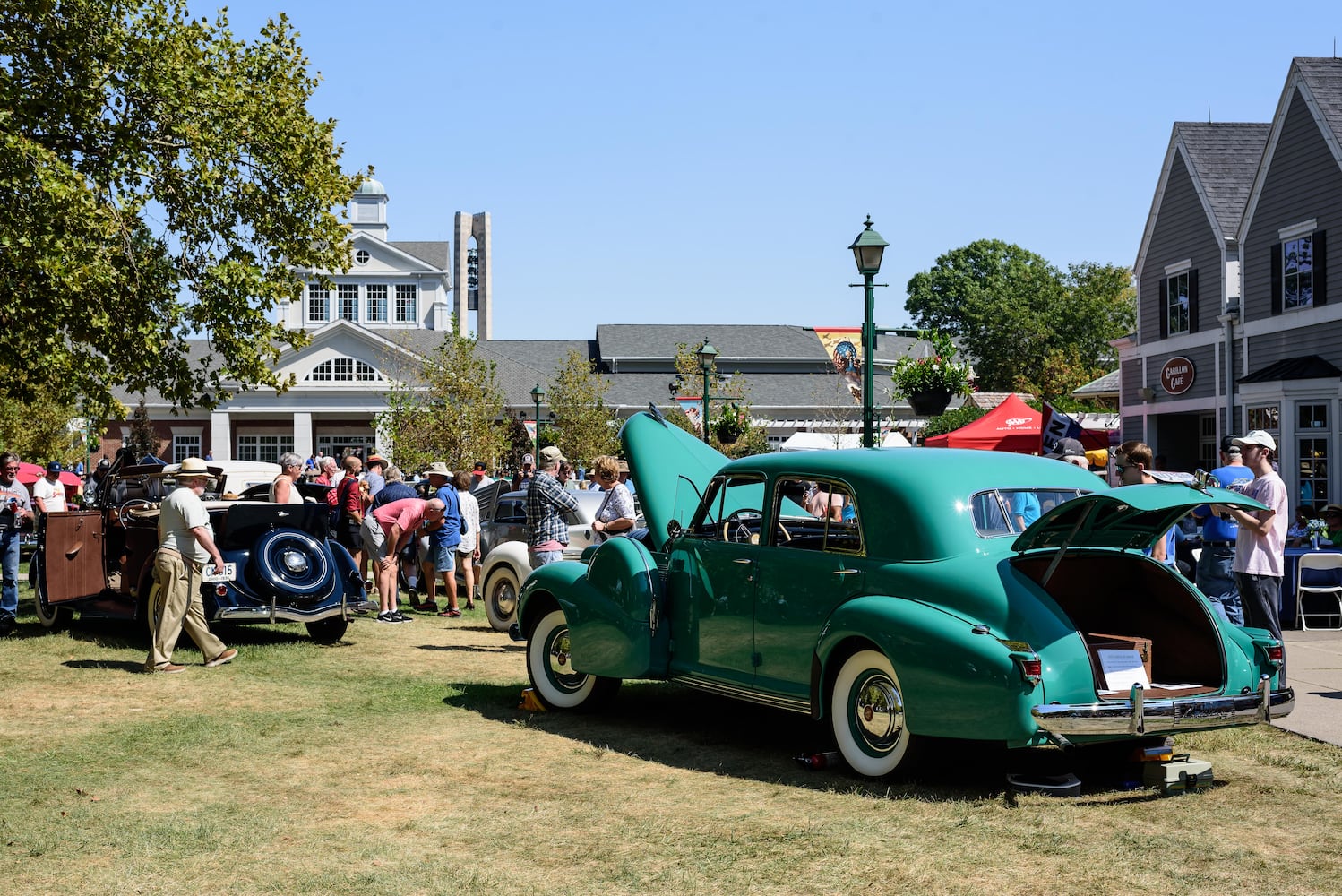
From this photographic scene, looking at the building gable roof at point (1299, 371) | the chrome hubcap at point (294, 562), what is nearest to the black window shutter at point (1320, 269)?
the building gable roof at point (1299, 371)

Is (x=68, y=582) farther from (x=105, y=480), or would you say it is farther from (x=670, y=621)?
(x=670, y=621)

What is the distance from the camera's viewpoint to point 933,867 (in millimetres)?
5473

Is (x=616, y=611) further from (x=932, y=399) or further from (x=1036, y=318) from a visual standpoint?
(x=1036, y=318)

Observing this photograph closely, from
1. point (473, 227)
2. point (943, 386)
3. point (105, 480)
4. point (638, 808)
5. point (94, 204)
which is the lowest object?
point (638, 808)

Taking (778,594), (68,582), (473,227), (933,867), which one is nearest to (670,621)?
(778,594)

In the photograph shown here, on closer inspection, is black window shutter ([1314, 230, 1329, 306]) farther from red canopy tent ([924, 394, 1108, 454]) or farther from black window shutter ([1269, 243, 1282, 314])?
red canopy tent ([924, 394, 1108, 454])

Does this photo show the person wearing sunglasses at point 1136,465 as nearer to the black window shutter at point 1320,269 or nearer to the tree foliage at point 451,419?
the black window shutter at point 1320,269

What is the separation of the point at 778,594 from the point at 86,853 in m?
3.70

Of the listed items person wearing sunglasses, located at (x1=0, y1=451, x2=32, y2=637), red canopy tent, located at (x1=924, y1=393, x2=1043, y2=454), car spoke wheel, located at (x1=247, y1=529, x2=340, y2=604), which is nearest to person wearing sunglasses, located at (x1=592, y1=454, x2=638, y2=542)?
car spoke wheel, located at (x1=247, y1=529, x2=340, y2=604)

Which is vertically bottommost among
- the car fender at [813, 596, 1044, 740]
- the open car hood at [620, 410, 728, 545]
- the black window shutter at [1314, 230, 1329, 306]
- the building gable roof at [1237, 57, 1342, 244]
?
the car fender at [813, 596, 1044, 740]

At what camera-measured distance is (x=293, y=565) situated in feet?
40.5

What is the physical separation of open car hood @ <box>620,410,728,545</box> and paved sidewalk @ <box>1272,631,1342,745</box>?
409 centimetres

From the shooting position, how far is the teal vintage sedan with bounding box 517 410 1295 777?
645 centimetres

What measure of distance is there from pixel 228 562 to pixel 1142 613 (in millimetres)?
8119
